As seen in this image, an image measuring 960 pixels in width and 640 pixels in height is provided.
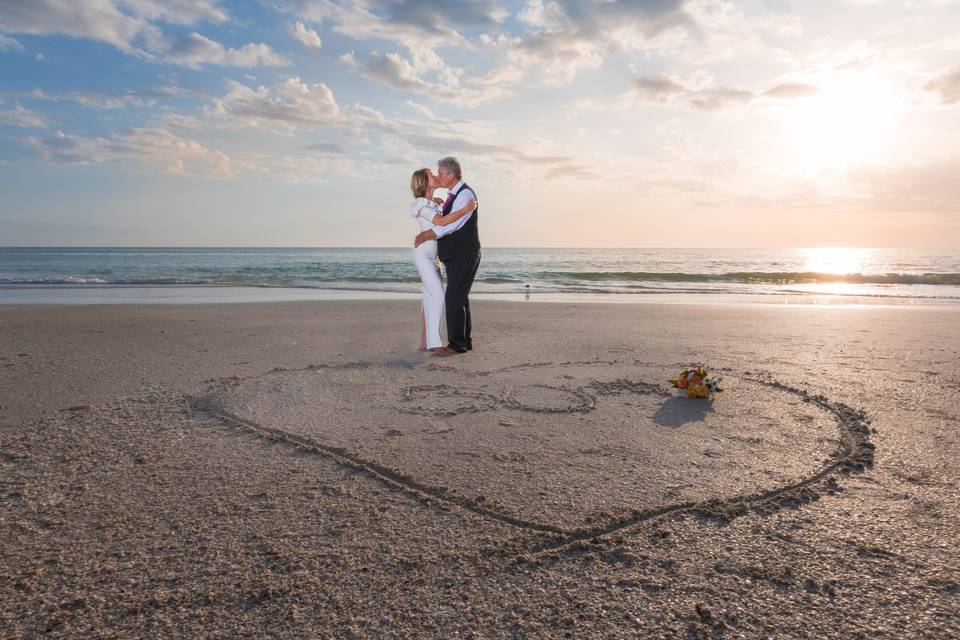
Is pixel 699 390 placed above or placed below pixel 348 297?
below

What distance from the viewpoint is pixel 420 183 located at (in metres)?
7.04

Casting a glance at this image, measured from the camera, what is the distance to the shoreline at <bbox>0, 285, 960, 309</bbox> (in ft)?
48.8

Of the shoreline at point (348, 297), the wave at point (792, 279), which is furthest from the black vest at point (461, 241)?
the wave at point (792, 279)

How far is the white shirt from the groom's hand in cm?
11

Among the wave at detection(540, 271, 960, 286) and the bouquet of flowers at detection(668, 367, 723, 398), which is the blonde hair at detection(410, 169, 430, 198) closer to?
the bouquet of flowers at detection(668, 367, 723, 398)

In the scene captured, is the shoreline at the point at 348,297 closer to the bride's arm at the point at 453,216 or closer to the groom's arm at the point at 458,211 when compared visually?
the groom's arm at the point at 458,211

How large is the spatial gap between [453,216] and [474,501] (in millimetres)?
4602

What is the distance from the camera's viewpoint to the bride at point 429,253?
23.1 ft

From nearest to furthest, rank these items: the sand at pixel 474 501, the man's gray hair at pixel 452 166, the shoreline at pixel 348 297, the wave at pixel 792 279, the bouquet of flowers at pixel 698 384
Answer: the sand at pixel 474 501
the bouquet of flowers at pixel 698 384
the man's gray hair at pixel 452 166
the shoreline at pixel 348 297
the wave at pixel 792 279

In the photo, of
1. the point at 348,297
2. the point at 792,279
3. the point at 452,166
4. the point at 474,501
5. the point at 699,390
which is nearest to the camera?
the point at 474,501

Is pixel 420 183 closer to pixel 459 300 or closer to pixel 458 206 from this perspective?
pixel 458 206

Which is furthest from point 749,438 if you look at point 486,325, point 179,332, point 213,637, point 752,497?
point 179,332

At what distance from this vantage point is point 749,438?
12.8 ft

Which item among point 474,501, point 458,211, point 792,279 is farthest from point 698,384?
point 792,279
